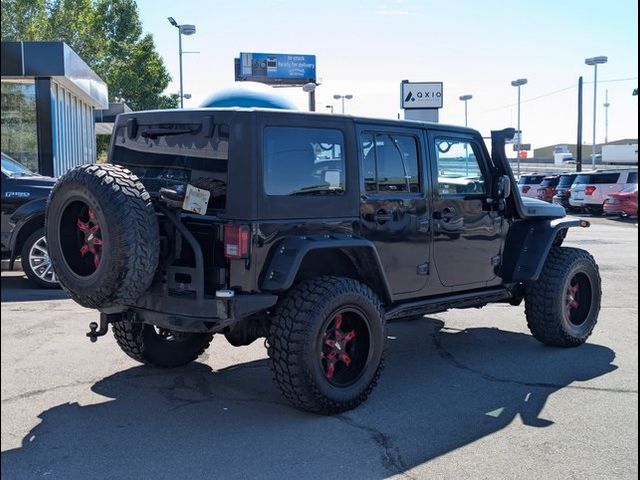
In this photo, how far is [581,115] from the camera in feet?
126

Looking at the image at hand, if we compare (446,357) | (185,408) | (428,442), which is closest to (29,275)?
(185,408)

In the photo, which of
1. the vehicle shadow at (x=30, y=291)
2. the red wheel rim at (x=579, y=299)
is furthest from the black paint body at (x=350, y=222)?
the vehicle shadow at (x=30, y=291)

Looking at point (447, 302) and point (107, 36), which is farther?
point (107, 36)

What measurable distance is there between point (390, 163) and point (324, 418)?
194 cm

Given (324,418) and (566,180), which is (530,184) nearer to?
(566,180)

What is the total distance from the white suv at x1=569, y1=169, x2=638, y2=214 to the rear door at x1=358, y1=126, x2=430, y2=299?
22.6m

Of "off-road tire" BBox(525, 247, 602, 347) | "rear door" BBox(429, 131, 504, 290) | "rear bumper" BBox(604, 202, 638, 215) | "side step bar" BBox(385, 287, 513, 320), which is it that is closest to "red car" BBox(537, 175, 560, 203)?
"rear bumper" BBox(604, 202, 638, 215)

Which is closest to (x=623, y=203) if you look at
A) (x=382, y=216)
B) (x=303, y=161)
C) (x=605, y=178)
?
(x=605, y=178)

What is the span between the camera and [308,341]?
4.30 m

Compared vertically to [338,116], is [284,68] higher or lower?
higher

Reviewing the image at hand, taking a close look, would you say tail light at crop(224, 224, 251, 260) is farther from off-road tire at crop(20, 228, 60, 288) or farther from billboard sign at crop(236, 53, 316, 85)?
billboard sign at crop(236, 53, 316, 85)

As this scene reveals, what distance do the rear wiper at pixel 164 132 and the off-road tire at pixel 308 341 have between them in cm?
128

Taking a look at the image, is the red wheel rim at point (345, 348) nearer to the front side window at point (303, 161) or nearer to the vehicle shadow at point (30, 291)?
the front side window at point (303, 161)

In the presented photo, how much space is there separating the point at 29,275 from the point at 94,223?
5243 millimetres
